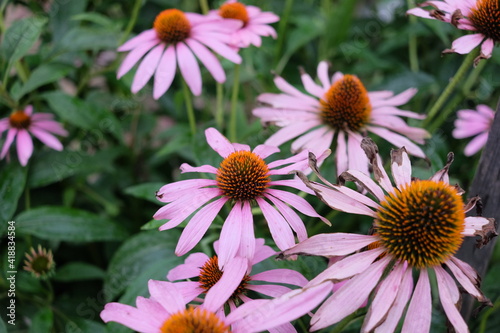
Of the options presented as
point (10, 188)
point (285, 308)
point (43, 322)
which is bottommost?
point (43, 322)

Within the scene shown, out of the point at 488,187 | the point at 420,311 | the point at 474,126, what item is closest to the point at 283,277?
the point at 420,311

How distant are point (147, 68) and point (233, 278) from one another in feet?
1.56

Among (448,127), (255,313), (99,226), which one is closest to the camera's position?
(255,313)

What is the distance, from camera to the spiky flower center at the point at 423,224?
1.79 feet

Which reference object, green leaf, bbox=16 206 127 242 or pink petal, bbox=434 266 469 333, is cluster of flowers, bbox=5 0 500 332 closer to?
pink petal, bbox=434 266 469 333

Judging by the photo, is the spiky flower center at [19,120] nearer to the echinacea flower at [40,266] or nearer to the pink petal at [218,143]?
the echinacea flower at [40,266]

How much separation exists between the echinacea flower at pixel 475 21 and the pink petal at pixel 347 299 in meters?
0.35

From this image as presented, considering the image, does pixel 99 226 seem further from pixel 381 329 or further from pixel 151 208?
pixel 381 329

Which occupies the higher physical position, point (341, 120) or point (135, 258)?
point (341, 120)

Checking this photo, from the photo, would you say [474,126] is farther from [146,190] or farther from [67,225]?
[67,225]

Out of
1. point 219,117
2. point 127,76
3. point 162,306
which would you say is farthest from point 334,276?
point 127,76

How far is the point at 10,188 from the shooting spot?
1.02 metres

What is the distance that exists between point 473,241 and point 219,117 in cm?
59

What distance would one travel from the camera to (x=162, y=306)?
53 centimetres
